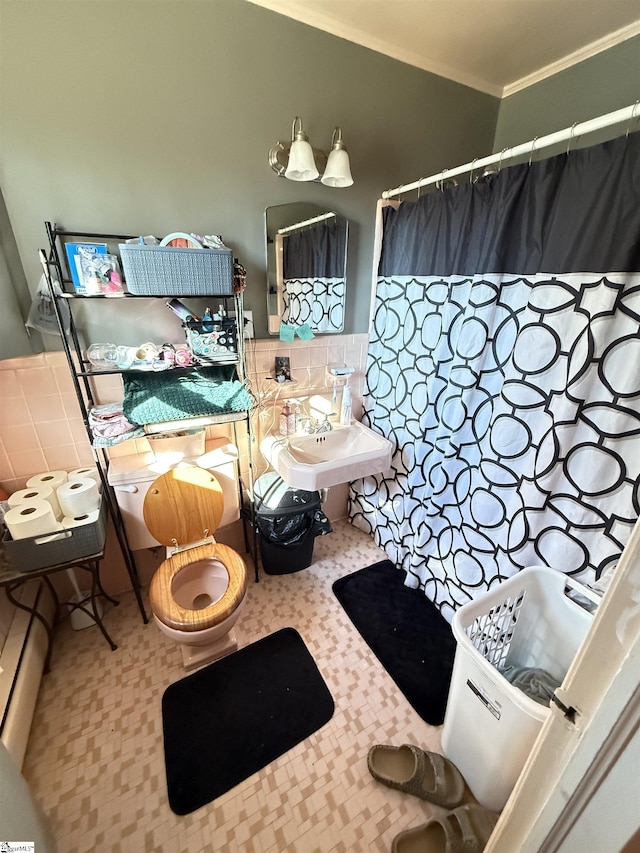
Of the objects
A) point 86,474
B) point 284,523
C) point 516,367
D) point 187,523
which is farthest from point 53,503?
point 516,367

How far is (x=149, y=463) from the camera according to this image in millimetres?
1609

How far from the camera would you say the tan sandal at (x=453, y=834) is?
40.1 inches

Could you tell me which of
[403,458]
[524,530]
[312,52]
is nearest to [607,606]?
[524,530]

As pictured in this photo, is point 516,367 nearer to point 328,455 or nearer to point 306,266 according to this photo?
point 328,455

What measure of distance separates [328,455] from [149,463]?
90 centimetres

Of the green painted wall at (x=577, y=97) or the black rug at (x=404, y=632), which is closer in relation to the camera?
the green painted wall at (x=577, y=97)

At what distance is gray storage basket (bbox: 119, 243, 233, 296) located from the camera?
1.25 metres

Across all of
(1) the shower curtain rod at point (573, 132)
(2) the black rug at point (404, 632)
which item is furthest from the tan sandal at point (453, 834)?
(1) the shower curtain rod at point (573, 132)

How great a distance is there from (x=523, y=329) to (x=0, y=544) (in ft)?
7.33

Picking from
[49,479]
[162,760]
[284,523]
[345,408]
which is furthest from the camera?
[345,408]

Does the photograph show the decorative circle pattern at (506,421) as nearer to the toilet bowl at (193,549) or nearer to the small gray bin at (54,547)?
the toilet bowl at (193,549)

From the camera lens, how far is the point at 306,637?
1.72 meters

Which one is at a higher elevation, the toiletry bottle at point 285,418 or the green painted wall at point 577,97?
the green painted wall at point 577,97

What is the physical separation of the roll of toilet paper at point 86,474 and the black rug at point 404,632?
137 cm
